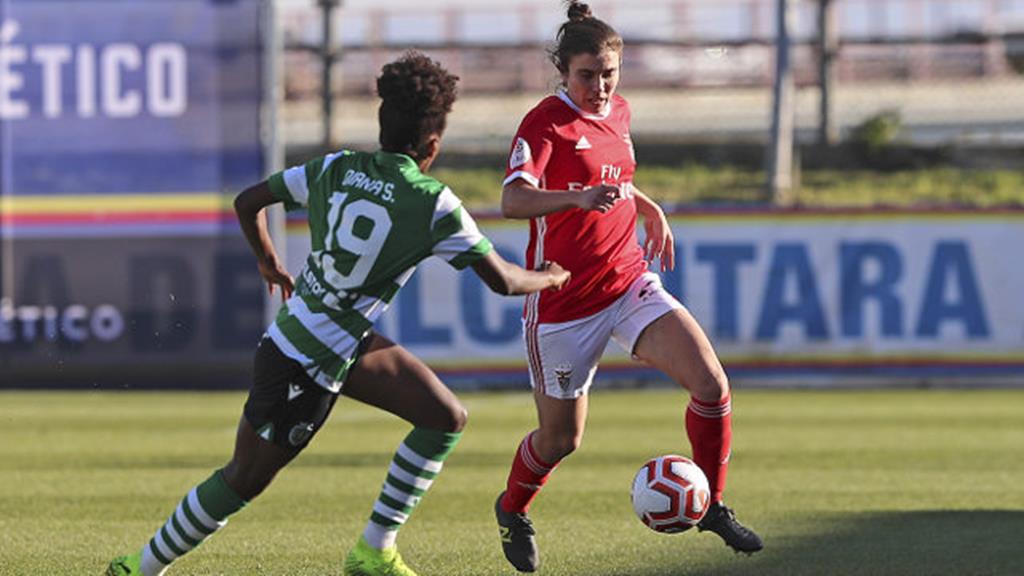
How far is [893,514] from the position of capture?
9.65 m

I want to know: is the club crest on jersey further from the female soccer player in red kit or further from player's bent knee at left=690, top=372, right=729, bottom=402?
player's bent knee at left=690, top=372, right=729, bottom=402

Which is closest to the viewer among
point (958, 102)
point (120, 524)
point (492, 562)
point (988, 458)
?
point (492, 562)

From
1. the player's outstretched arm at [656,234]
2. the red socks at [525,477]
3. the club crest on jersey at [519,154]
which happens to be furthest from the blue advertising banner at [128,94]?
the club crest on jersey at [519,154]

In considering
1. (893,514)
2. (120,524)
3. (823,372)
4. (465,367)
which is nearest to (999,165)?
(823,372)

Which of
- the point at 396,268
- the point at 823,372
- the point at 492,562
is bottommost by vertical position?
the point at 823,372

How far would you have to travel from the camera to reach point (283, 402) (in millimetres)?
6773

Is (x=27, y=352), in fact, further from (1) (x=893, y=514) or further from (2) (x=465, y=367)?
(1) (x=893, y=514)

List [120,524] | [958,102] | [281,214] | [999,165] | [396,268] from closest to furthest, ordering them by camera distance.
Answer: [396,268]
[120,524]
[281,214]
[999,165]
[958,102]

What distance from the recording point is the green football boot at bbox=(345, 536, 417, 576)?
23.4ft

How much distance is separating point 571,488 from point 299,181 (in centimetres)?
424

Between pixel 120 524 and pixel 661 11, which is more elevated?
pixel 661 11

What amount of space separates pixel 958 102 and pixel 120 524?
57.3 ft

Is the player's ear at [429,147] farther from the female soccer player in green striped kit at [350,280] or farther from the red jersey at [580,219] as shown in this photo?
the red jersey at [580,219]

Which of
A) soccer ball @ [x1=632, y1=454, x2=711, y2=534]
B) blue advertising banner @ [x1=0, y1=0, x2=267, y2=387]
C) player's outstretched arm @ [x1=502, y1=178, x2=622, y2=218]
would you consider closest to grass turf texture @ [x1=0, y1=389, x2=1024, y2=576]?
soccer ball @ [x1=632, y1=454, x2=711, y2=534]
